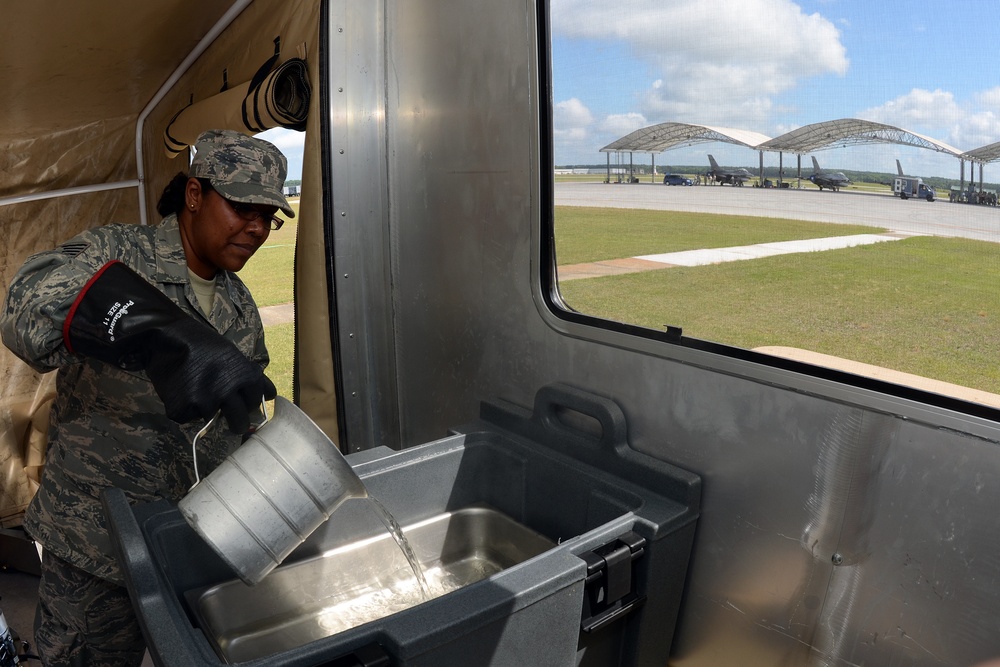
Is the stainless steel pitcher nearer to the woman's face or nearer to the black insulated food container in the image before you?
the black insulated food container

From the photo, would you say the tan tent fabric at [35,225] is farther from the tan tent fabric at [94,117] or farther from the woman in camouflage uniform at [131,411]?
the woman in camouflage uniform at [131,411]

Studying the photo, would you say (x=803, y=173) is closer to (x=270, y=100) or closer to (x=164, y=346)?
(x=164, y=346)

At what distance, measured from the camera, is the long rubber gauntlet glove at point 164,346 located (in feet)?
4.47

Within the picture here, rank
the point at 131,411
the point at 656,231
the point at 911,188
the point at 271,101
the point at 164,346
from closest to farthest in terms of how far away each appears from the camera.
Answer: the point at 911,188, the point at 164,346, the point at 656,231, the point at 131,411, the point at 271,101

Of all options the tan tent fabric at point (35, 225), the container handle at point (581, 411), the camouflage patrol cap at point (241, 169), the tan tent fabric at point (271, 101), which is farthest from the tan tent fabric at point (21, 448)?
the container handle at point (581, 411)

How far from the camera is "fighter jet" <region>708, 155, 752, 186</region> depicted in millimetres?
1391

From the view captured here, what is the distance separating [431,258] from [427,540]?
0.81 m

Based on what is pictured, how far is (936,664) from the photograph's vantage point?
45.4 inches

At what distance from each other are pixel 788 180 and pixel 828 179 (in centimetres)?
8

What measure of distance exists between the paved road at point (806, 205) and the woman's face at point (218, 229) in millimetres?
754

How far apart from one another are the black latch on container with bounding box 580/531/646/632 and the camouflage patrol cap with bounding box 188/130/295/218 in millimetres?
1075

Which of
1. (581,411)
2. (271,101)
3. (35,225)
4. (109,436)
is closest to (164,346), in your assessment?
(109,436)

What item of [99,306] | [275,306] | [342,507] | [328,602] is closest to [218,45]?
[99,306]

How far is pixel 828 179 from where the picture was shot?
125 centimetres
